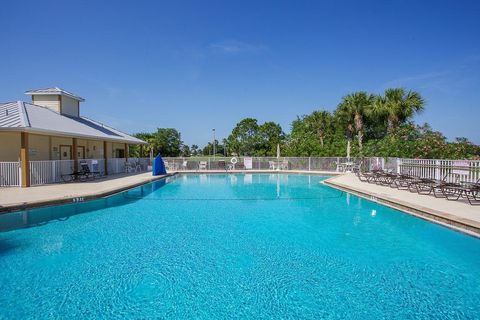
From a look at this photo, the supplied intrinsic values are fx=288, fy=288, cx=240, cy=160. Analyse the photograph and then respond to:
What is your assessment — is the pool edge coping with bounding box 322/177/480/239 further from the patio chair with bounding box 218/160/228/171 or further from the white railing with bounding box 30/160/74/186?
the patio chair with bounding box 218/160/228/171

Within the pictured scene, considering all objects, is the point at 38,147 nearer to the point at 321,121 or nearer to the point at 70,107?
the point at 70,107

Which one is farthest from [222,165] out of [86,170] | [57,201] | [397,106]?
[57,201]

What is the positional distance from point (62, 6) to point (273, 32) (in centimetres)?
1208

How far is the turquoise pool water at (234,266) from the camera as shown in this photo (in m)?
3.68

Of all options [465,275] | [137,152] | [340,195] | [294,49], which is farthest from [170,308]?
[137,152]

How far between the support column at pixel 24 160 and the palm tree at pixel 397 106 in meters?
23.6

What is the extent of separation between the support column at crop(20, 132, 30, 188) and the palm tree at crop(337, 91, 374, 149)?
22.4 metres

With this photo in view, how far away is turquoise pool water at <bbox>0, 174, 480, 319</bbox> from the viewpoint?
368 cm

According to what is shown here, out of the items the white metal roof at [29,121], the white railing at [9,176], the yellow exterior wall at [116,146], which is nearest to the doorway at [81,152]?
the white metal roof at [29,121]

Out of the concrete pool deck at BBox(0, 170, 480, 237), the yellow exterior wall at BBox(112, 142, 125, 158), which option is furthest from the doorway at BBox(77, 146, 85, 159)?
the concrete pool deck at BBox(0, 170, 480, 237)

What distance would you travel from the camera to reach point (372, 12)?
50.8 ft

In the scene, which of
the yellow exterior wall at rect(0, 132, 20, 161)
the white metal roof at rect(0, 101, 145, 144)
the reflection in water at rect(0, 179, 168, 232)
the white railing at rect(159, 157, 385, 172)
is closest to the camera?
the reflection in water at rect(0, 179, 168, 232)

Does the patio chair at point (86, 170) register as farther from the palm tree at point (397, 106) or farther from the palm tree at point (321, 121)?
the palm tree at point (321, 121)

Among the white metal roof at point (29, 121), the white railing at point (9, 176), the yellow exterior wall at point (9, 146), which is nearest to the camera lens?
the white metal roof at point (29, 121)
